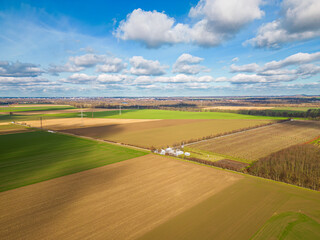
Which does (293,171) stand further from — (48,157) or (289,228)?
(48,157)

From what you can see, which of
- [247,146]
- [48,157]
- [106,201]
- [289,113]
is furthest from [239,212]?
[289,113]

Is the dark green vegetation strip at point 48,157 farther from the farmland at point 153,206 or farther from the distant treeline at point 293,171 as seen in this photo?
the distant treeline at point 293,171

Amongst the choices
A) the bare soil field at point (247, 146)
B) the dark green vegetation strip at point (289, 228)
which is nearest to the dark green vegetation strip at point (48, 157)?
Answer: the bare soil field at point (247, 146)

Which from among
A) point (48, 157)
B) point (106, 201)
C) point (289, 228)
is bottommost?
point (48, 157)

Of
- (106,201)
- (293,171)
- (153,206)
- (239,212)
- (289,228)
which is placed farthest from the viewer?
(293,171)

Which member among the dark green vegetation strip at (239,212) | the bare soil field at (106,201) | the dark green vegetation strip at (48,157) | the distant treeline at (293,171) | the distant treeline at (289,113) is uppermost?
the distant treeline at (289,113)

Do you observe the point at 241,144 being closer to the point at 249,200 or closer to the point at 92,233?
the point at 249,200

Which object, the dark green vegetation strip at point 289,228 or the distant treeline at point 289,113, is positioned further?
the distant treeline at point 289,113
